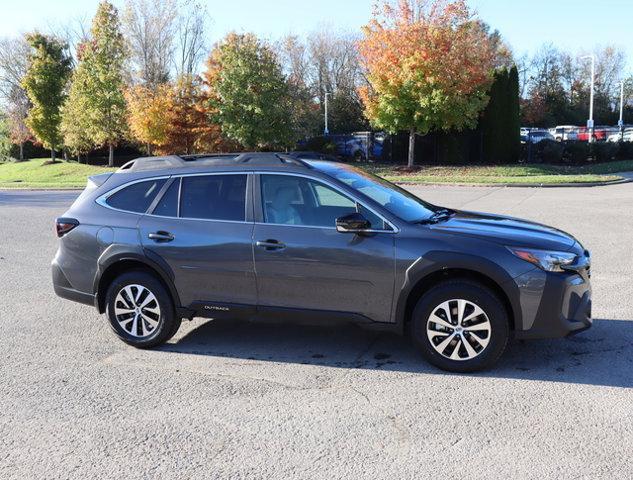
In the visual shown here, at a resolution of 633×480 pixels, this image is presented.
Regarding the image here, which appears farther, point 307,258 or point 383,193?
point 383,193

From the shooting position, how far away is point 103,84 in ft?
121

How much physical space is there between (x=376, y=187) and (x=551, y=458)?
284 cm

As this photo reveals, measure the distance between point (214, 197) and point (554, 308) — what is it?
2959mm

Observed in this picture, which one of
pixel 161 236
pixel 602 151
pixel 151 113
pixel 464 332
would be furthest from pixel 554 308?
pixel 602 151

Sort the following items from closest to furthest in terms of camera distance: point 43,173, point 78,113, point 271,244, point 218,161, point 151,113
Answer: point 271,244, point 218,161, point 151,113, point 78,113, point 43,173

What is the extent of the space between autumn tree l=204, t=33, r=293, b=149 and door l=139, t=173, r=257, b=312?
26553 millimetres

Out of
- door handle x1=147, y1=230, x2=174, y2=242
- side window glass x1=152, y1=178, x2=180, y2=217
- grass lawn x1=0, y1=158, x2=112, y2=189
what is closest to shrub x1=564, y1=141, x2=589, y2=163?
grass lawn x1=0, y1=158, x2=112, y2=189

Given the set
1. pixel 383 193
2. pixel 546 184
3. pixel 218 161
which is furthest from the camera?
pixel 546 184

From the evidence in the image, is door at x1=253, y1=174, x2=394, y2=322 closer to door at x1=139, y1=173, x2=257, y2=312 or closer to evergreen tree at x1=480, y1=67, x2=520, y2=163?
door at x1=139, y1=173, x2=257, y2=312

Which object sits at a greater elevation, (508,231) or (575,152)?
(575,152)

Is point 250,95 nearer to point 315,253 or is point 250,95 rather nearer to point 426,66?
point 426,66

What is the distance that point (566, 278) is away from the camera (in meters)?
4.66

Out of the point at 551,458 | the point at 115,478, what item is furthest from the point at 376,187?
the point at 115,478

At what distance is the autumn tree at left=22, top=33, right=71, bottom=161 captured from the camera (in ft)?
143
